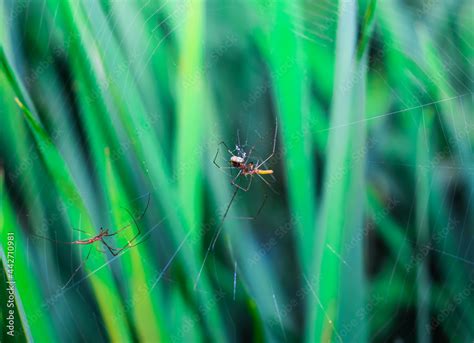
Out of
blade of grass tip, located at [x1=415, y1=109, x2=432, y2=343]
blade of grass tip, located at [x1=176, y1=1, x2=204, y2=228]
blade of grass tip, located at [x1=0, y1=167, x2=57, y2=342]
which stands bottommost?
blade of grass tip, located at [x1=415, y1=109, x2=432, y2=343]

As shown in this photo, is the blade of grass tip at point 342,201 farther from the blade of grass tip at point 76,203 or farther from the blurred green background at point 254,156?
the blade of grass tip at point 76,203

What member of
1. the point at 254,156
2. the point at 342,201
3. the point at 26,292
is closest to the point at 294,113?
the point at 254,156

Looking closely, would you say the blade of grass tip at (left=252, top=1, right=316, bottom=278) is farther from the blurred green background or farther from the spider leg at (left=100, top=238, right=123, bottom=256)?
the spider leg at (left=100, top=238, right=123, bottom=256)

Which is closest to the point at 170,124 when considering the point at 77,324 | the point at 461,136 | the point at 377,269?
the point at 77,324

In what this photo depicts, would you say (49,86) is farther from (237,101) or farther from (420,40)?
(420,40)

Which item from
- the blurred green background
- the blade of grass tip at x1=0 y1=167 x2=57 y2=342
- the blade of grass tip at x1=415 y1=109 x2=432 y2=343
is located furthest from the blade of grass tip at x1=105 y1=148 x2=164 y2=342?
the blade of grass tip at x1=415 y1=109 x2=432 y2=343

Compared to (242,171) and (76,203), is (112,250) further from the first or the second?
(242,171)

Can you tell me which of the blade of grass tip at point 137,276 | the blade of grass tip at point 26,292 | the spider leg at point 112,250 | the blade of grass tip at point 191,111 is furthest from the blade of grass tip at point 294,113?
the blade of grass tip at point 26,292
